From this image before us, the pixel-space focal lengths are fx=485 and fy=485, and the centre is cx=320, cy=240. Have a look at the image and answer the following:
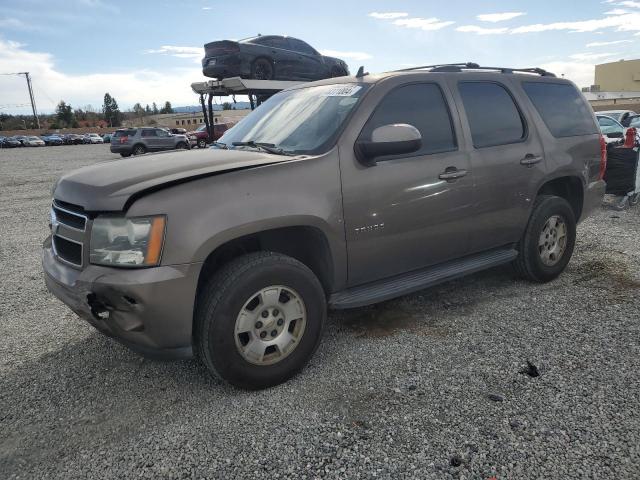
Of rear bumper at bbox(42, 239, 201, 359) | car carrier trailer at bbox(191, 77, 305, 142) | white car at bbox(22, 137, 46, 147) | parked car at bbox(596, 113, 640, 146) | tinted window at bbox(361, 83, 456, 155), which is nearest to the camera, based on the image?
rear bumper at bbox(42, 239, 201, 359)

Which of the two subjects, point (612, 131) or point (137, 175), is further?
point (612, 131)

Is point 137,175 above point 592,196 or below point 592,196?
above

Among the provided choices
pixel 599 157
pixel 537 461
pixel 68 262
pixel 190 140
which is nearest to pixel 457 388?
pixel 537 461

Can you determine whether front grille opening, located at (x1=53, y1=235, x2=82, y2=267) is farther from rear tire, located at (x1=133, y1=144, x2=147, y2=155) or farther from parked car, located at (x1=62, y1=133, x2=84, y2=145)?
parked car, located at (x1=62, y1=133, x2=84, y2=145)

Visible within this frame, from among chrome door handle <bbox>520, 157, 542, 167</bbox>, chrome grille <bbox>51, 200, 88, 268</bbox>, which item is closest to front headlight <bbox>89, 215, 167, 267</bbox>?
chrome grille <bbox>51, 200, 88, 268</bbox>

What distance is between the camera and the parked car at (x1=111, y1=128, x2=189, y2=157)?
26.4 m

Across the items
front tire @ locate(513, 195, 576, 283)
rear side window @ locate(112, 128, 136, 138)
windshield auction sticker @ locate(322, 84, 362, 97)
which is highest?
rear side window @ locate(112, 128, 136, 138)

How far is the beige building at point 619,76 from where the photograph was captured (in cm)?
8075

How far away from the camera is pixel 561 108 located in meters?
4.60

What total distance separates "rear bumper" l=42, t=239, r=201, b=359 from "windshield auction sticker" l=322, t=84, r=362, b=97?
1.69 m

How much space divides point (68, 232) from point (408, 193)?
2.16 metres

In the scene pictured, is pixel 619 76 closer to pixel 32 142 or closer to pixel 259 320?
pixel 32 142

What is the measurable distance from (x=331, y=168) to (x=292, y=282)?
76cm

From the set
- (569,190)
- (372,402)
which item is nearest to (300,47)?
(569,190)
